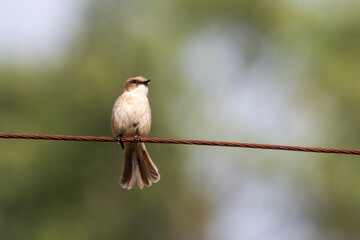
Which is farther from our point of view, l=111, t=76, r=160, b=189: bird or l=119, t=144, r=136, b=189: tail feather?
l=119, t=144, r=136, b=189: tail feather

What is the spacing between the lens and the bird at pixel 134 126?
29.5ft

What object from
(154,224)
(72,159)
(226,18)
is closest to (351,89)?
(226,18)

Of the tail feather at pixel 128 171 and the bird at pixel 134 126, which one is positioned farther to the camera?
the tail feather at pixel 128 171

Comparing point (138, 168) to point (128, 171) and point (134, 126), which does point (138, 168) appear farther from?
point (134, 126)

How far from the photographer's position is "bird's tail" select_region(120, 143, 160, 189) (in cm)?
955

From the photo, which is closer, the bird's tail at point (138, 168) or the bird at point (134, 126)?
the bird at point (134, 126)

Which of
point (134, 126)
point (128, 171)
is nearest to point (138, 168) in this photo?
point (128, 171)

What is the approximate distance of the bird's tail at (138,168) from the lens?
376 inches

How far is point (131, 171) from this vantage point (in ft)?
31.7

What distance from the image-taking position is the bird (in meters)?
8.99

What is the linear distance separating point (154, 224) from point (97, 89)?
442 centimetres

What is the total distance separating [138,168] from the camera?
378 inches

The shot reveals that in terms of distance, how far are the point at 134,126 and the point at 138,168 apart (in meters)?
0.83

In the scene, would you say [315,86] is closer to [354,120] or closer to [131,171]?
[354,120]
